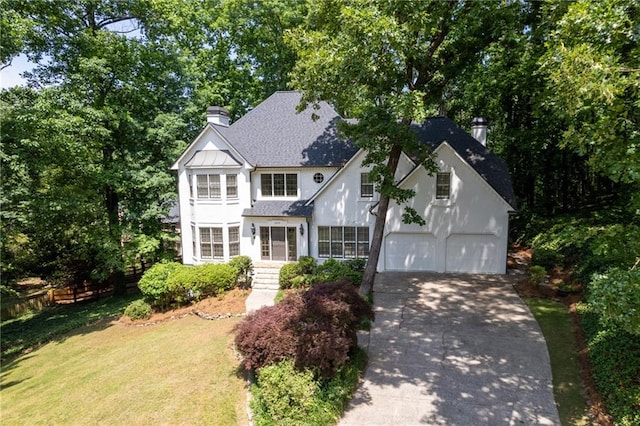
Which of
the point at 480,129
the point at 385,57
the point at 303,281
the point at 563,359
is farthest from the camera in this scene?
the point at 480,129

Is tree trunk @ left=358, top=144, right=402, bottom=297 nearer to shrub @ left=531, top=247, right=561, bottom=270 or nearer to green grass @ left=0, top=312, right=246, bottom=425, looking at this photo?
green grass @ left=0, top=312, right=246, bottom=425

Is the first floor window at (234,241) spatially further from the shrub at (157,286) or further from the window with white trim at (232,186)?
the shrub at (157,286)

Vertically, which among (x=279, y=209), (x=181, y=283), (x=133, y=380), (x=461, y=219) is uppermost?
(x=279, y=209)

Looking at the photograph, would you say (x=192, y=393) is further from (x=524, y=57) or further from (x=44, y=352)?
(x=524, y=57)

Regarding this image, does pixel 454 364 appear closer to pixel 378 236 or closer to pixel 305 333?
pixel 305 333

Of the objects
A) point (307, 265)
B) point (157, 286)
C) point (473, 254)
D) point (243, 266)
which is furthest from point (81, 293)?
point (473, 254)

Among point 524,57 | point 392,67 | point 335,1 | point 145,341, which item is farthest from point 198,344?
point 524,57

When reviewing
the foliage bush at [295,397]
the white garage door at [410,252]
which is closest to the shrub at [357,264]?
the white garage door at [410,252]

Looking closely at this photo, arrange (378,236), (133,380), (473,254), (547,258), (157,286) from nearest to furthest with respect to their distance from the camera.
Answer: (133,380) < (378,236) < (547,258) < (157,286) < (473,254)
